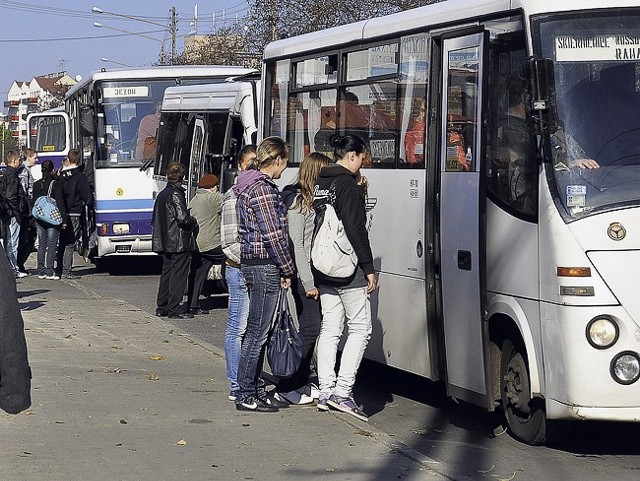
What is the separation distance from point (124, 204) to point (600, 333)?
14.8 metres

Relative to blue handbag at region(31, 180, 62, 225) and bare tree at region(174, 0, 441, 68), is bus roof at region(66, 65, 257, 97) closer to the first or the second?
blue handbag at region(31, 180, 62, 225)

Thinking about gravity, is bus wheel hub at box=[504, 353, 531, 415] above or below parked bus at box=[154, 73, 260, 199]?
below

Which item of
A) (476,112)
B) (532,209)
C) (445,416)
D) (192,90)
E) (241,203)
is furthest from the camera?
(192,90)

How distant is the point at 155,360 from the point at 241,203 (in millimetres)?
3346

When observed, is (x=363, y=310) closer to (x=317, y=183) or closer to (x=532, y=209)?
(x=317, y=183)

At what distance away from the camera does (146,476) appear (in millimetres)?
6926

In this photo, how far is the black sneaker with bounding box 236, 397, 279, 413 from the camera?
903 centimetres

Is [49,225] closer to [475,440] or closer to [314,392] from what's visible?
[314,392]

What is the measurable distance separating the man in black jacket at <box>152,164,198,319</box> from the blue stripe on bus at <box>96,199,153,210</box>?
547 centimetres

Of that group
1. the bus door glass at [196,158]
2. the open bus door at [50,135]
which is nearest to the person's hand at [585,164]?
the bus door glass at [196,158]

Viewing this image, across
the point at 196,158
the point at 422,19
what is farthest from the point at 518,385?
the point at 196,158

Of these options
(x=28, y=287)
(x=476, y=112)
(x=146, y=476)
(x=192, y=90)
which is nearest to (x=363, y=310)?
(x=476, y=112)

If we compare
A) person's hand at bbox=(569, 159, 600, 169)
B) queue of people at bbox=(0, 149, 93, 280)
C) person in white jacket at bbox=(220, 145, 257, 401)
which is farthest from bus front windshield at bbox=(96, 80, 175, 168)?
person's hand at bbox=(569, 159, 600, 169)

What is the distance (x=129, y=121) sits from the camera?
853 inches
